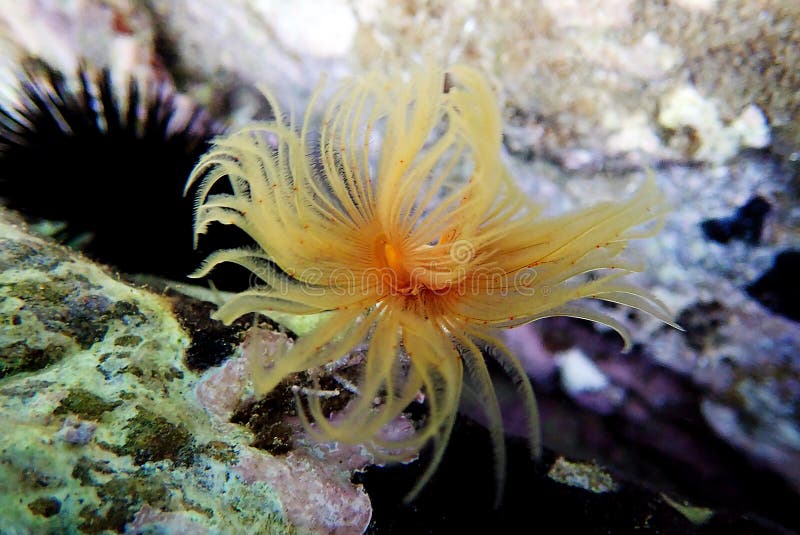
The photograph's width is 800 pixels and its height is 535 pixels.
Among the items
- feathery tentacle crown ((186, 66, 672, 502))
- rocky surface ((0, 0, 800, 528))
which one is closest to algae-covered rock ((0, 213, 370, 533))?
rocky surface ((0, 0, 800, 528))

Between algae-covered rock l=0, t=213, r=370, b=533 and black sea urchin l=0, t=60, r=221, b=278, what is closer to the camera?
algae-covered rock l=0, t=213, r=370, b=533

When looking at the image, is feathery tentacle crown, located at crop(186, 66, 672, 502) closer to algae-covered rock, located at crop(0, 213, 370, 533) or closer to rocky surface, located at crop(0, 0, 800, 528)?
algae-covered rock, located at crop(0, 213, 370, 533)

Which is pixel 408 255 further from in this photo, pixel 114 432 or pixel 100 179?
pixel 100 179

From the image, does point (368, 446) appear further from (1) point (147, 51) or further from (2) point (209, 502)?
(1) point (147, 51)

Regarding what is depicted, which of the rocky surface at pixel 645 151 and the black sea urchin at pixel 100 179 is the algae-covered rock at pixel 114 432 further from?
the black sea urchin at pixel 100 179

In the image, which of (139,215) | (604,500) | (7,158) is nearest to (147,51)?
(7,158)

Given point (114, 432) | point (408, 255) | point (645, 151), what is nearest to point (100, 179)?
point (114, 432)

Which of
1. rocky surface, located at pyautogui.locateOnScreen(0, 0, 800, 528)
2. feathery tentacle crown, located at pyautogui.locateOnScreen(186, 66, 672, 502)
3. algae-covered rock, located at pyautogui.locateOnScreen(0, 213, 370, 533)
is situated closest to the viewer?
algae-covered rock, located at pyautogui.locateOnScreen(0, 213, 370, 533)

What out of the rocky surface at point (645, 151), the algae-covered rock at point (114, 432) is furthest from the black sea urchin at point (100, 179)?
the rocky surface at point (645, 151)

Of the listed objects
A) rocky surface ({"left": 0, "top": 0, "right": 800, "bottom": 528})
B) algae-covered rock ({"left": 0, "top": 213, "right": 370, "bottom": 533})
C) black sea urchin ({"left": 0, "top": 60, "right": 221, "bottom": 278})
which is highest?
rocky surface ({"left": 0, "top": 0, "right": 800, "bottom": 528})
